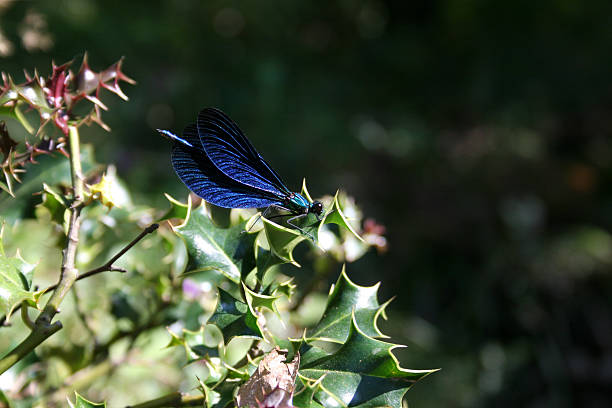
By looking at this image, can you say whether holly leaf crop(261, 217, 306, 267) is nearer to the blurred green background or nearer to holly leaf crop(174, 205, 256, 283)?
holly leaf crop(174, 205, 256, 283)

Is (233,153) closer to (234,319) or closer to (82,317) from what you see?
(234,319)

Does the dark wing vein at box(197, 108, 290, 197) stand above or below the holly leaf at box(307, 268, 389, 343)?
above

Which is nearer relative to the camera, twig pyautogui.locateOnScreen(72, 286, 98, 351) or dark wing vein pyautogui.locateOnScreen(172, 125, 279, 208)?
dark wing vein pyautogui.locateOnScreen(172, 125, 279, 208)

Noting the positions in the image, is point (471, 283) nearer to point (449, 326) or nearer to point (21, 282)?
point (449, 326)

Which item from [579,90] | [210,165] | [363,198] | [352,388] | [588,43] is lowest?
[363,198]

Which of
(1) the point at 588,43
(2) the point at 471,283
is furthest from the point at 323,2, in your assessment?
(2) the point at 471,283

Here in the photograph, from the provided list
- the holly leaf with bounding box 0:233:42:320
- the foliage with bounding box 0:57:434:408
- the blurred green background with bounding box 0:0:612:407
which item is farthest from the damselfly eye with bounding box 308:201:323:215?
the blurred green background with bounding box 0:0:612:407

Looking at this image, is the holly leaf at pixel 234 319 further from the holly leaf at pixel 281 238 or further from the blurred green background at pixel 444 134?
the blurred green background at pixel 444 134
